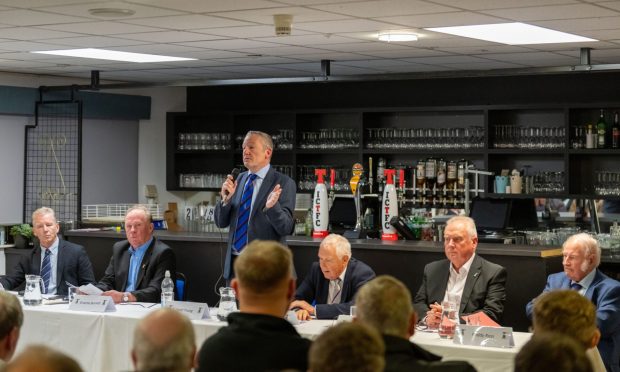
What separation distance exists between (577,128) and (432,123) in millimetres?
1601

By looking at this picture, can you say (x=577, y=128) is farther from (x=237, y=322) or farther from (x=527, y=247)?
(x=237, y=322)

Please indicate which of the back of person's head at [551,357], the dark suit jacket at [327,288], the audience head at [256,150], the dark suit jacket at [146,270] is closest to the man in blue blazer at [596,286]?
the dark suit jacket at [327,288]

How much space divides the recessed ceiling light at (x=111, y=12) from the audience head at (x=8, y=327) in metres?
3.11

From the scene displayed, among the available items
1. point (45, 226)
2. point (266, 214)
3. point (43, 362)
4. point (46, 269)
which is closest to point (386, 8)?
point (266, 214)

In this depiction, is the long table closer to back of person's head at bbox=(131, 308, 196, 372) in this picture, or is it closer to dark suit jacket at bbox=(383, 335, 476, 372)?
dark suit jacket at bbox=(383, 335, 476, 372)

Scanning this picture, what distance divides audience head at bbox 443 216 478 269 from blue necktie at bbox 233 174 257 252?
1.34m

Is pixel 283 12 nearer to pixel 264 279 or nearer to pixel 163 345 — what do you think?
pixel 264 279

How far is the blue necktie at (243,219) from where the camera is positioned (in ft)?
22.5

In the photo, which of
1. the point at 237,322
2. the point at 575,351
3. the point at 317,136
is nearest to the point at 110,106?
the point at 317,136

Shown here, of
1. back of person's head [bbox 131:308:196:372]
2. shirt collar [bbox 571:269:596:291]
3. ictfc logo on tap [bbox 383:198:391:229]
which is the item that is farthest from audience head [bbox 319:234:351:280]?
back of person's head [bbox 131:308:196:372]

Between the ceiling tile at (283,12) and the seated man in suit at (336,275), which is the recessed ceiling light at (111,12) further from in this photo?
the seated man in suit at (336,275)

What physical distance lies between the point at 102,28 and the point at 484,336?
355cm

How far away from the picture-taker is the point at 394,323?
3381 mm

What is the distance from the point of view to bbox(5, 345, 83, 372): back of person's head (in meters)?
2.39
